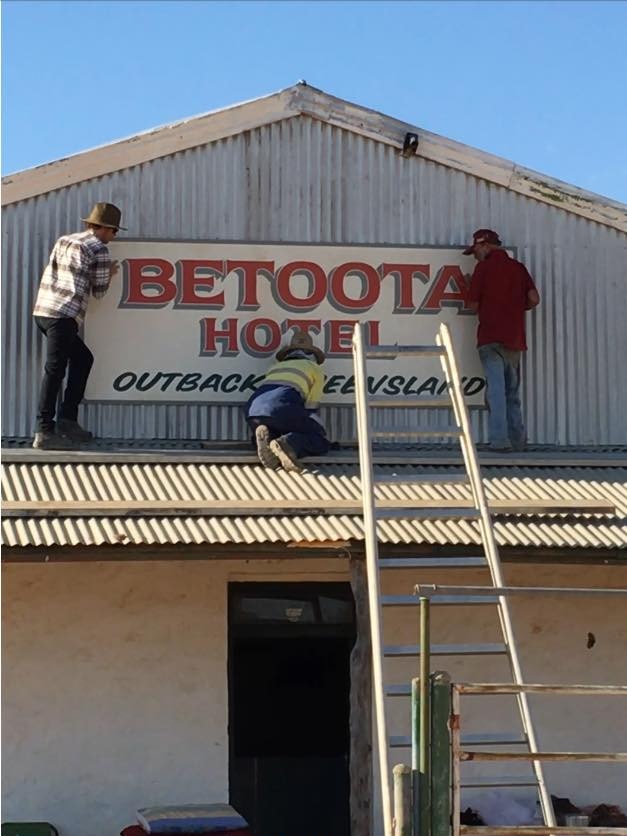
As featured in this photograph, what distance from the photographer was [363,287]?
40.2 ft

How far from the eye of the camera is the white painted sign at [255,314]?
12.0 metres

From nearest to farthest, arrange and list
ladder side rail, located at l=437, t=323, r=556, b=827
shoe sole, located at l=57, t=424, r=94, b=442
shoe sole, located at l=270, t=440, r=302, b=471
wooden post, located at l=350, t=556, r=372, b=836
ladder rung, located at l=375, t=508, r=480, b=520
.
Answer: ladder side rail, located at l=437, t=323, r=556, b=827 → ladder rung, located at l=375, t=508, r=480, b=520 → wooden post, located at l=350, t=556, r=372, b=836 → shoe sole, located at l=270, t=440, r=302, b=471 → shoe sole, located at l=57, t=424, r=94, b=442

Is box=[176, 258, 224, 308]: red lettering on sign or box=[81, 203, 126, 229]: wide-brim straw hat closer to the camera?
box=[81, 203, 126, 229]: wide-brim straw hat

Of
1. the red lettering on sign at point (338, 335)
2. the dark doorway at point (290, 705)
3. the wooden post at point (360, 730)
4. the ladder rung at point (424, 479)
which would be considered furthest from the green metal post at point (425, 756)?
the red lettering on sign at point (338, 335)

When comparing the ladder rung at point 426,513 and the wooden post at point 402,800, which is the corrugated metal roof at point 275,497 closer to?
the ladder rung at point 426,513

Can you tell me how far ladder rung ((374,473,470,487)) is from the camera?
9.64 m

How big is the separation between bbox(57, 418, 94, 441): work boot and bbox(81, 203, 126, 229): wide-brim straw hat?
1.52 m

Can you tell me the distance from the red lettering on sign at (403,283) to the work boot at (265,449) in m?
1.73

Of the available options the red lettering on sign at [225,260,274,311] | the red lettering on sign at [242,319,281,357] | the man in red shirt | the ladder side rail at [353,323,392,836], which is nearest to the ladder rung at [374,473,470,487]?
the ladder side rail at [353,323,392,836]

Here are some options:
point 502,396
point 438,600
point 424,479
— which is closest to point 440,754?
point 438,600

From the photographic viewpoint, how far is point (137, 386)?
1202 cm

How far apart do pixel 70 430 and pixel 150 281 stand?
140 centimetres

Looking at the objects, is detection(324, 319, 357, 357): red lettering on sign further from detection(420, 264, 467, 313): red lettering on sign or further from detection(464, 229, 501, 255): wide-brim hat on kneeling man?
detection(464, 229, 501, 255): wide-brim hat on kneeling man

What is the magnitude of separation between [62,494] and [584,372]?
4498mm
